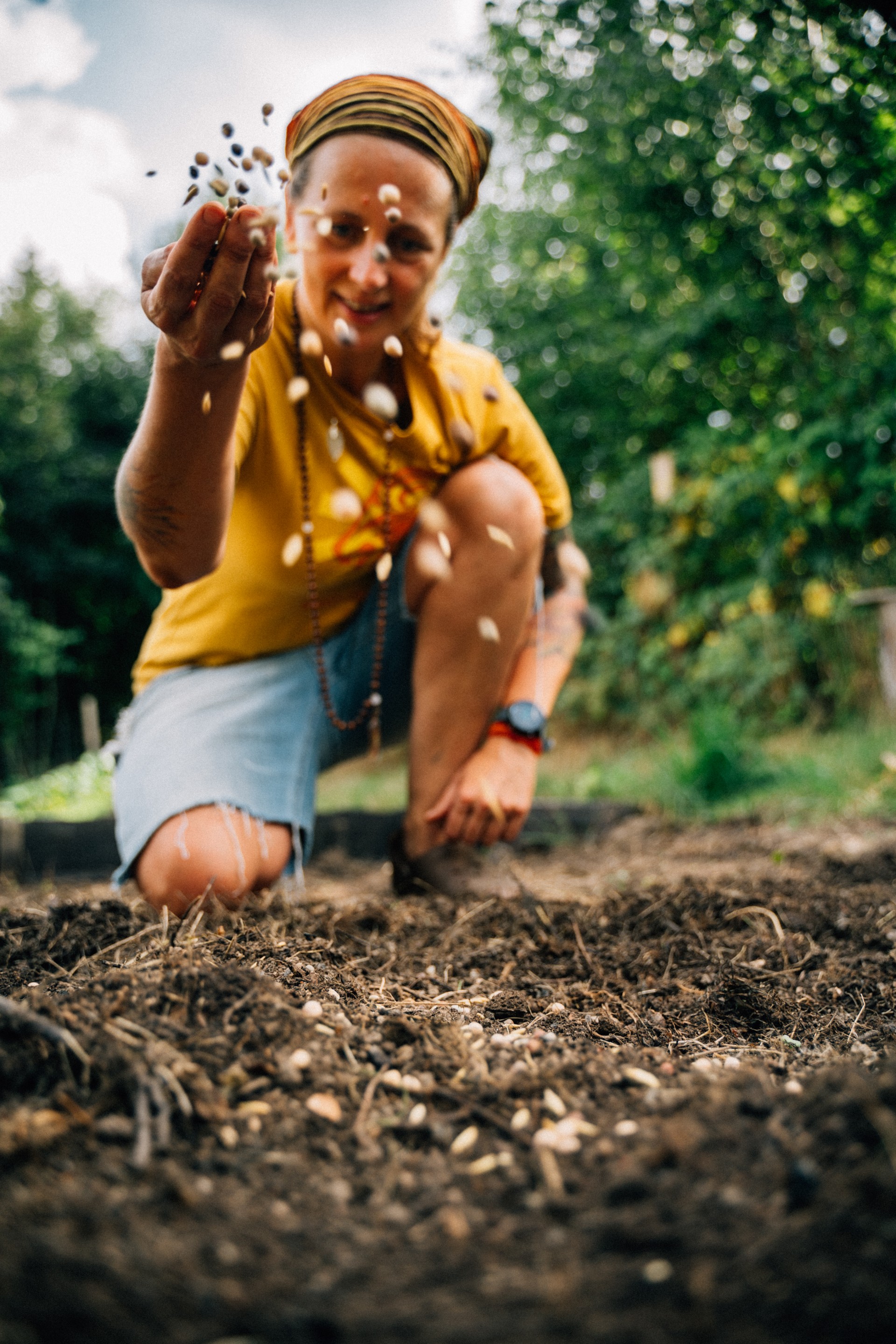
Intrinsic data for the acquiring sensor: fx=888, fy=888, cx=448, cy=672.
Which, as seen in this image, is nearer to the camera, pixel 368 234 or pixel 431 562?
pixel 368 234

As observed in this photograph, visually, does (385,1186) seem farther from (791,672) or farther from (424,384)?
(791,672)

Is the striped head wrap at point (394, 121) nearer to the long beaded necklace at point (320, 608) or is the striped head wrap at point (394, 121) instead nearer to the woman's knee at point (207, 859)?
the long beaded necklace at point (320, 608)

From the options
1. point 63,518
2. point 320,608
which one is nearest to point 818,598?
point 320,608

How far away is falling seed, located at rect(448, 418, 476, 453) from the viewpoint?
1.78 meters

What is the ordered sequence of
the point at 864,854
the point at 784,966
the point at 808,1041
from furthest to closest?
the point at 864,854, the point at 784,966, the point at 808,1041

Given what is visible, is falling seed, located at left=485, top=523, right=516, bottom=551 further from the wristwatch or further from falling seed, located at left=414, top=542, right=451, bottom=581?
the wristwatch

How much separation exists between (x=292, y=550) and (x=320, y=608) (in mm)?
457

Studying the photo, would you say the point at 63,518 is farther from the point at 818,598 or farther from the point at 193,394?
the point at 193,394

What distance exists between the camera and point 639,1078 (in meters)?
0.89

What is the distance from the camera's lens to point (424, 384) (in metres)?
1.76

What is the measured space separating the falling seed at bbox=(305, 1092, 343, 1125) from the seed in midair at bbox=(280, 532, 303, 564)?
2.58ft

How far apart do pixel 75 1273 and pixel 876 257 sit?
4.82m

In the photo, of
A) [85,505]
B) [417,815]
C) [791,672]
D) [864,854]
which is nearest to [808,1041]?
[417,815]

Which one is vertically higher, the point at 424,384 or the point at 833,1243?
the point at 424,384
